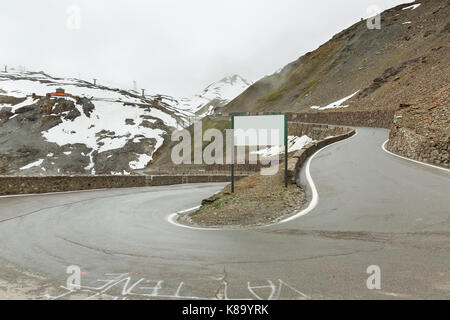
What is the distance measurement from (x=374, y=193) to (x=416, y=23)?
86.9 meters

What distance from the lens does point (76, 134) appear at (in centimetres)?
9044

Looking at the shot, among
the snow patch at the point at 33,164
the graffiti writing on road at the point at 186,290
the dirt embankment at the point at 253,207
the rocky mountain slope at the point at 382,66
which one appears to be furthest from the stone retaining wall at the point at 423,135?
the snow patch at the point at 33,164

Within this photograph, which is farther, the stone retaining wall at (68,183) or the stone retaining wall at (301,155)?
the stone retaining wall at (68,183)

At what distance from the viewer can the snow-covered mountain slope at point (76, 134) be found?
74250 millimetres

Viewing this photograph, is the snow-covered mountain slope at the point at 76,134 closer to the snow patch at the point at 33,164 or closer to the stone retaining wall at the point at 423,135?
the snow patch at the point at 33,164

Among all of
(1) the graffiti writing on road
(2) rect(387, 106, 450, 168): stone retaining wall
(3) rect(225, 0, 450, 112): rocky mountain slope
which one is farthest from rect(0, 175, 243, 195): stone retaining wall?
(3) rect(225, 0, 450, 112): rocky mountain slope

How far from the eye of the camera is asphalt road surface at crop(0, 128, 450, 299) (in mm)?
3598

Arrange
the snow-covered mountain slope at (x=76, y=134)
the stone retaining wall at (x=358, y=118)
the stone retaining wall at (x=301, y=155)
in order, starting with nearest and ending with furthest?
the stone retaining wall at (x=301, y=155) < the stone retaining wall at (x=358, y=118) < the snow-covered mountain slope at (x=76, y=134)

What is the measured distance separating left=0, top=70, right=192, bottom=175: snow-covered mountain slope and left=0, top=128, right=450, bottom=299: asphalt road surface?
64.3 m

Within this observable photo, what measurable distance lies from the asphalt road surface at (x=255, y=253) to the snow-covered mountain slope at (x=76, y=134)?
64.3m

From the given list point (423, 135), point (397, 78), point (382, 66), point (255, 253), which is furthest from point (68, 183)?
point (382, 66)

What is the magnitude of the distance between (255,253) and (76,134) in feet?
318

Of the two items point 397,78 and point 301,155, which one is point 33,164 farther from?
point 397,78

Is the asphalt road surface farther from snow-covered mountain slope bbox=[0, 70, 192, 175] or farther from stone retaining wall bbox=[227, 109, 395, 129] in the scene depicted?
snow-covered mountain slope bbox=[0, 70, 192, 175]
